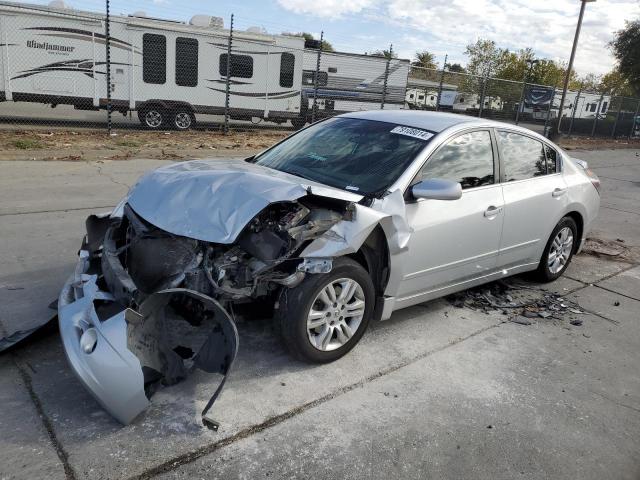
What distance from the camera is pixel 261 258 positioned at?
3262mm

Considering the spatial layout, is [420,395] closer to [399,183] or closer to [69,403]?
[399,183]

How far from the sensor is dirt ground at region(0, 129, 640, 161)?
10211 mm

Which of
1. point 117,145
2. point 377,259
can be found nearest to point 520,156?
point 377,259

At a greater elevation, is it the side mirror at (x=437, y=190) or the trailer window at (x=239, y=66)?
the trailer window at (x=239, y=66)

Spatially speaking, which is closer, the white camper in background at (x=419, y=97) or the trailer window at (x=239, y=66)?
the trailer window at (x=239, y=66)

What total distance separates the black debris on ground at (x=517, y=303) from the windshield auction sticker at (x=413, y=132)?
1.59 meters

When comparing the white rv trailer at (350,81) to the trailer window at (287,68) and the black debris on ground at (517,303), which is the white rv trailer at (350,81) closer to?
the trailer window at (287,68)

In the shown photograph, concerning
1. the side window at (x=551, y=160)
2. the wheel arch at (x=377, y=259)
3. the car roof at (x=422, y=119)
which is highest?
the car roof at (x=422, y=119)

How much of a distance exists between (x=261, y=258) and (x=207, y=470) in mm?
1224

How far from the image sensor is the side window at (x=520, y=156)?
4660 millimetres

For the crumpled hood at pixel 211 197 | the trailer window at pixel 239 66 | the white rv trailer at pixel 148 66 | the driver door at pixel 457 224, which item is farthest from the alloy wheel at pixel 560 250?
the trailer window at pixel 239 66

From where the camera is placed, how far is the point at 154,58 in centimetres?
1441

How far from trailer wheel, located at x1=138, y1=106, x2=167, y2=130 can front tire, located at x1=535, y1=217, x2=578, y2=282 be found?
12191mm

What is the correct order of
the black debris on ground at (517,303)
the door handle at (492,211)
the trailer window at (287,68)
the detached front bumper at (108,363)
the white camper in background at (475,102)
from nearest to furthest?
the detached front bumper at (108,363) → the door handle at (492,211) → the black debris on ground at (517,303) → the trailer window at (287,68) → the white camper in background at (475,102)
